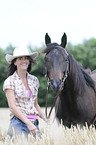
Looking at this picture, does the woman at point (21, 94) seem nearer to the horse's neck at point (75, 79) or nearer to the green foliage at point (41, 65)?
the horse's neck at point (75, 79)

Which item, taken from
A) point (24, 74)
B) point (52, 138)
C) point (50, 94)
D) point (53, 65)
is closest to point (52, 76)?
point (53, 65)

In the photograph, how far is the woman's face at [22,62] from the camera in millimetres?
3345

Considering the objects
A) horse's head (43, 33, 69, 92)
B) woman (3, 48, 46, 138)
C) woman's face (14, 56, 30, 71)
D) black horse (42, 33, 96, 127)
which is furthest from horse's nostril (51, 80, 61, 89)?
woman's face (14, 56, 30, 71)

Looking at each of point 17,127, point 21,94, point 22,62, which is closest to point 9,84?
point 21,94

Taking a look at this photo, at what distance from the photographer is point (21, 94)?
3.30m

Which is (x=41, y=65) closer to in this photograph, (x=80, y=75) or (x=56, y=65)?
(x=80, y=75)

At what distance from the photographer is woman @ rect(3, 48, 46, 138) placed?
3.16 meters

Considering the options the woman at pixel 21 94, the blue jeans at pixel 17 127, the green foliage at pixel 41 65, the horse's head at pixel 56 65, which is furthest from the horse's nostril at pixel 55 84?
the green foliage at pixel 41 65

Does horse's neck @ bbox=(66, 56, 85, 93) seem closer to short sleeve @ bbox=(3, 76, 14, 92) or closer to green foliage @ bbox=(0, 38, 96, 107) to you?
short sleeve @ bbox=(3, 76, 14, 92)

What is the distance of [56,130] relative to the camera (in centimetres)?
268

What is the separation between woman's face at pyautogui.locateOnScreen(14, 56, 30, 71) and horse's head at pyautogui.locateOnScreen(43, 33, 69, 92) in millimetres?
316

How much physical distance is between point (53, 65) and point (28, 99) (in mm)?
624

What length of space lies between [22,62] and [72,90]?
1.06 metres

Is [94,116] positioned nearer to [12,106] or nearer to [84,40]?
[12,106]
